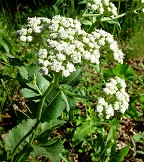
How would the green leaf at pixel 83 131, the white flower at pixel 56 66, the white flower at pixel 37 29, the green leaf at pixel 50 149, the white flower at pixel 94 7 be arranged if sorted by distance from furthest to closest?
the green leaf at pixel 83 131, the white flower at pixel 94 7, the green leaf at pixel 50 149, the white flower at pixel 37 29, the white flower at pixel 56 66

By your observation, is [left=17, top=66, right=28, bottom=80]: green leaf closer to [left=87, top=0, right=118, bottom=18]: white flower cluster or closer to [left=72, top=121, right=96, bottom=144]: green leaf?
[left=87, top=0, right=118, bottom=18]: white flower cluster

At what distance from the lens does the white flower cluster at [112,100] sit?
198 centimetres

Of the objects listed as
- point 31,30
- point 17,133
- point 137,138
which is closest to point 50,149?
point 17,133

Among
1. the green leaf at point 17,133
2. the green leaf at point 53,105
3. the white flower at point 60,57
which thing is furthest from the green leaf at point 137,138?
the white flower at point 60,57

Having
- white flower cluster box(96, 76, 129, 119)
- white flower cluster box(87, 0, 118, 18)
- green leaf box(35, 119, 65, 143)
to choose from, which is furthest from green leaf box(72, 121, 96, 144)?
white flower cluster box(87, 0, 118, 18)

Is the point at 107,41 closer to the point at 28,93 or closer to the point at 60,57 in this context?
the point at 60,57

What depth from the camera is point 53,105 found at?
7.27 feet

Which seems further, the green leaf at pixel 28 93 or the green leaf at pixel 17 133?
the green leaf at pixel 17 133

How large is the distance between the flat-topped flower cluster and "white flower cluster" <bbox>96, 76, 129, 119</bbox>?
155 millimetres

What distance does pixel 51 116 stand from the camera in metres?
2.20

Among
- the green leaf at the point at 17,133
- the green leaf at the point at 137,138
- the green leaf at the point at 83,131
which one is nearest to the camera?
the green leaf at the point at 17,133

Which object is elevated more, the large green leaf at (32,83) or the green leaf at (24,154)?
the large green leaf at (32,83)

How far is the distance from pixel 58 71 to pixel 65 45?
158 mm

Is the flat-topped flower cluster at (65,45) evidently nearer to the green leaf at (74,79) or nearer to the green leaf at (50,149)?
the green leaf at (74,79)
